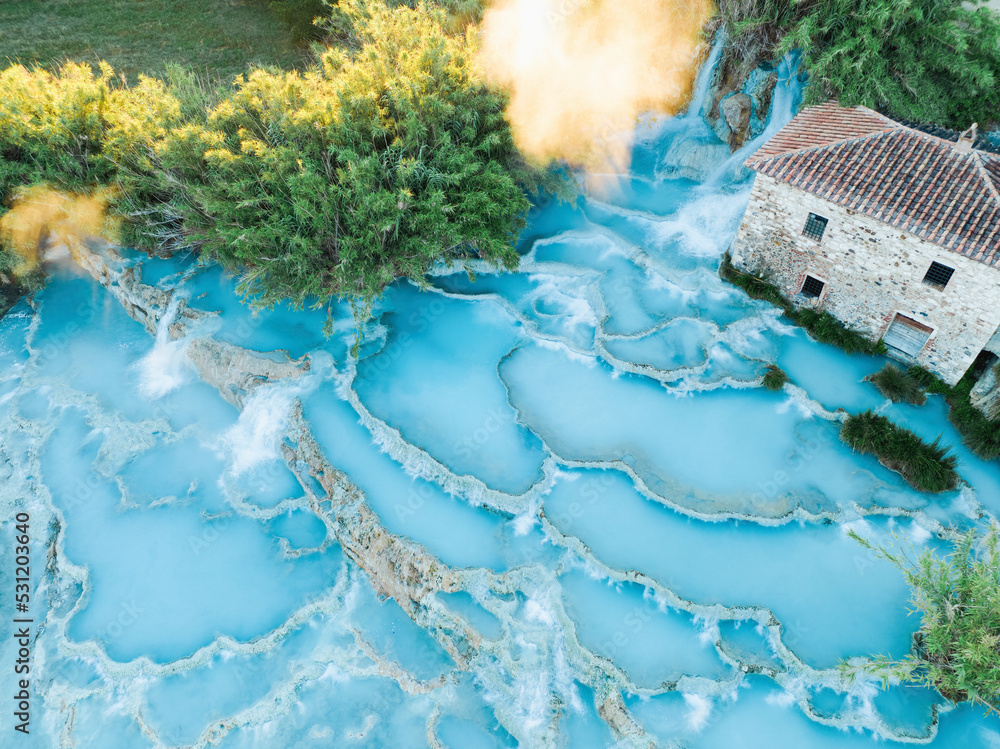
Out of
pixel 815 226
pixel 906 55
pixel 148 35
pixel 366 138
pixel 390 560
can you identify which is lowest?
pixel 390 560

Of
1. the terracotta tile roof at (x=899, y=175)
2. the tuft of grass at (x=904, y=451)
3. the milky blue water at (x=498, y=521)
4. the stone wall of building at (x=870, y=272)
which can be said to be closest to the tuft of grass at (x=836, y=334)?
the stone wall of building at (x=870, y=272)

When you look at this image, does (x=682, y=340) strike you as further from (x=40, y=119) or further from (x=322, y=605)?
(x=40, y=119)

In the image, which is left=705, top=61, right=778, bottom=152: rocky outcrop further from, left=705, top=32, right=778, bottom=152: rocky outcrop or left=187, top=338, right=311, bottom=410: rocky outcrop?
left=187, top=338, right=311, bottom=410: rocky outcrop

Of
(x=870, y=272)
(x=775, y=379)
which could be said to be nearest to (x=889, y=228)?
(x=870, y=272)

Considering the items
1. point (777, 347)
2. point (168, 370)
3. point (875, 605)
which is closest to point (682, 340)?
point (777, 347)

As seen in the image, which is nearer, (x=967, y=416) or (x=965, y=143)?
(x=965, y=143)

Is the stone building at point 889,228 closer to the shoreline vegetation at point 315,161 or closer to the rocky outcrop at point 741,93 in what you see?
the rocky outcrop at point 741,93

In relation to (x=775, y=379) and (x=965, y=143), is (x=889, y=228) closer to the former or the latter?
(x=965, y=143)
